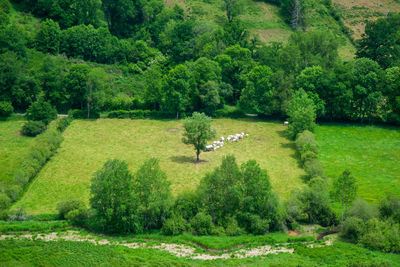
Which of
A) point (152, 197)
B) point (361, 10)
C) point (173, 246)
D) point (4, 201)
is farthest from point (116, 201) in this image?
point (361, 10)

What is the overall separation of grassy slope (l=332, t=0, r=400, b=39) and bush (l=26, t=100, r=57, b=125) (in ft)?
274

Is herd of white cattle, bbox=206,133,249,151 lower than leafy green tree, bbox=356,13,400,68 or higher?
lower

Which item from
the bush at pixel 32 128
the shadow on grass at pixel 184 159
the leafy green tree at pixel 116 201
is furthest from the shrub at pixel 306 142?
the bush at pixel 32 128

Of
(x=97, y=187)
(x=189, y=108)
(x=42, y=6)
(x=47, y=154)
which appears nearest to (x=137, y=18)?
(x=42, y=6)

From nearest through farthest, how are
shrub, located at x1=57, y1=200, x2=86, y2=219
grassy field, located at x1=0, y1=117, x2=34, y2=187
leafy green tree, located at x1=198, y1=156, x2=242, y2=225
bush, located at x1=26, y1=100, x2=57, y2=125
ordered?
leafy green tree, located at x1=198, y1=156, x2=242, y2=225, shrub, located at x1=57, y1=200, x2=86, y2=219, grassy field, located at x1=0, y1=117, x2=34, y2=187, bush, located at x1=26, y1=100, x2=57, y2=125

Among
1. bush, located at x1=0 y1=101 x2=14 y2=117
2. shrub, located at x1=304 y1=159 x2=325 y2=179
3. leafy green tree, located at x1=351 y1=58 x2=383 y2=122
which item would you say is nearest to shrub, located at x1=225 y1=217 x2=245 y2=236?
shrub, located at x1=304 y1=159 x2=325 y2=179

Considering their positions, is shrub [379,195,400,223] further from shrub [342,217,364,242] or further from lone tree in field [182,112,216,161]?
lone tree in field [182,112,216,161]

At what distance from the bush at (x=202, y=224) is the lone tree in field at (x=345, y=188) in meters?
15.3

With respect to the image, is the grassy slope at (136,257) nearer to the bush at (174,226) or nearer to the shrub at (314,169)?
the bush at (174,226)

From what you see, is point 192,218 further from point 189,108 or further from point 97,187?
point 189,108

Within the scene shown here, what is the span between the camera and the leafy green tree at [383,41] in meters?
102

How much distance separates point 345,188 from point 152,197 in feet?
74.0

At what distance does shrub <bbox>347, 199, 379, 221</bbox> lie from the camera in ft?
179

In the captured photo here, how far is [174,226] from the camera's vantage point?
2146 inches
